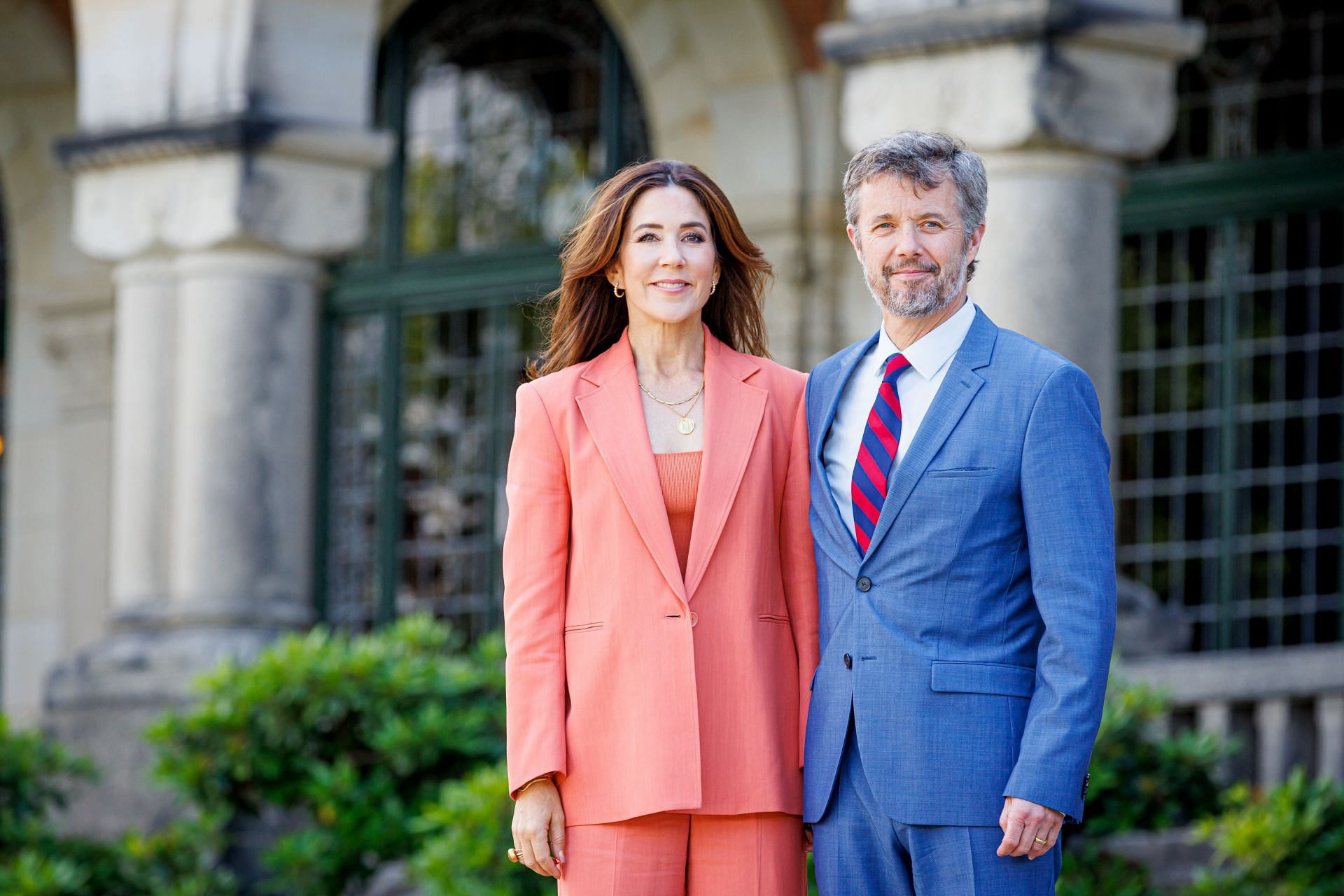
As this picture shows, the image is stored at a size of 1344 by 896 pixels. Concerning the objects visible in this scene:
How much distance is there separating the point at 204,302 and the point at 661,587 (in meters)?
6.05

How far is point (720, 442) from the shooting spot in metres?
3.89

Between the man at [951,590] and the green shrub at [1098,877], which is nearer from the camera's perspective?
the man at [951,590]

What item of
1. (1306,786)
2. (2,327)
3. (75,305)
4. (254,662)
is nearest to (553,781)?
(1306,786)

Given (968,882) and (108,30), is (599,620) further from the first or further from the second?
(108,30)

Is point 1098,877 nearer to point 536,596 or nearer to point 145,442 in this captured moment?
point 536,596

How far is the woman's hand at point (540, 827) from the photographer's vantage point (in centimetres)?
377

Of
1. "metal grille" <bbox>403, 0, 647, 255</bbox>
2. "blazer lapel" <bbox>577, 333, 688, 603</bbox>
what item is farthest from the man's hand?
"metal grille" <bbox>403, 0, 647, 255</bbox>

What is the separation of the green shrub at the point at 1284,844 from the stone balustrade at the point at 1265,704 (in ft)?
2.28

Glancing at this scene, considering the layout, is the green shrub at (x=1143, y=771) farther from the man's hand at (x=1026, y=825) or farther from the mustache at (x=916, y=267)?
the mustache at (x=916, y=267)

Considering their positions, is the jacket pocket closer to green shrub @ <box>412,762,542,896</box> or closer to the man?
the man

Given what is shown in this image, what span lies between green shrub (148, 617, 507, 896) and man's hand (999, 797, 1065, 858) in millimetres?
Answer: 4550

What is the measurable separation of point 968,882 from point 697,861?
52 cm

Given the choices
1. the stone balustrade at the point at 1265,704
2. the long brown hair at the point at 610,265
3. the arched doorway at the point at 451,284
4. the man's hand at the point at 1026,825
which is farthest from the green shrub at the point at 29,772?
the man's hand at the point at 1026,825

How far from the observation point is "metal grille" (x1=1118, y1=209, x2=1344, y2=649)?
9.48m
